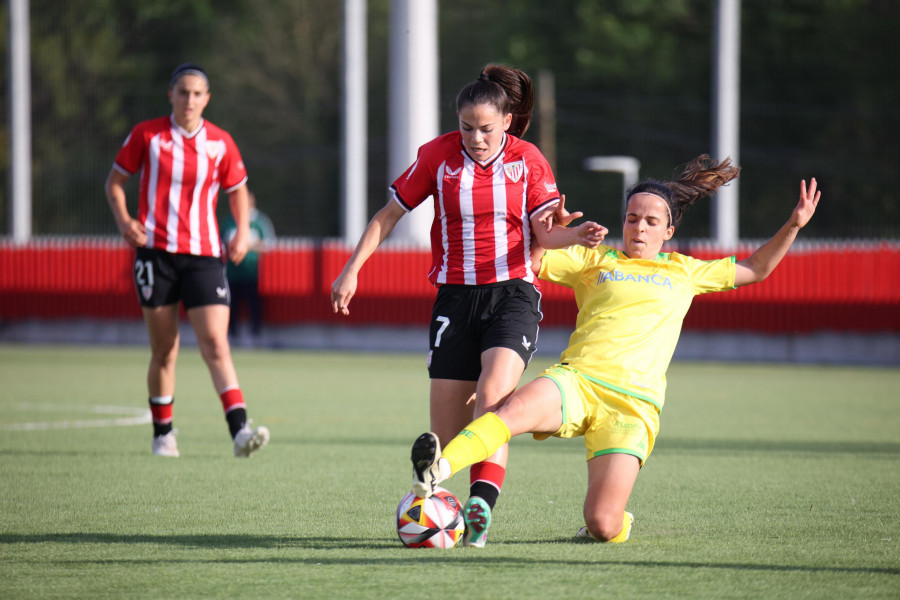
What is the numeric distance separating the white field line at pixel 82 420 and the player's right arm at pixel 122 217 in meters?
2.31

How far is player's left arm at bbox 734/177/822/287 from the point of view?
16.3ft

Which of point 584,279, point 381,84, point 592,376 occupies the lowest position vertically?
point 592,376

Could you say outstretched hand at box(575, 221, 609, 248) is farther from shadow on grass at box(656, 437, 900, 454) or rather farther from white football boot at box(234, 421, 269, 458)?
shadow on grass at box(656, 437, 900, 454)

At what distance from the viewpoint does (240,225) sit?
738 cm

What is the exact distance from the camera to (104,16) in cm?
4278

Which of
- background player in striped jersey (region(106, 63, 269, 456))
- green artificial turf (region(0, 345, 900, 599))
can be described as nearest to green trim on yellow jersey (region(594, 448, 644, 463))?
green artificial turf (region(0, 345, 900, 599))

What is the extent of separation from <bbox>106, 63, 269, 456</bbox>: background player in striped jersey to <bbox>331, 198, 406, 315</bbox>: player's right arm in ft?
7.43

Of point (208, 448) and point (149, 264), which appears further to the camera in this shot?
point (208, 448)

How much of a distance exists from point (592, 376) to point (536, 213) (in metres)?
0.71

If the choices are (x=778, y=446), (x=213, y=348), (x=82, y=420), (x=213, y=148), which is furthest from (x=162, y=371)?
(x=778, y=446)

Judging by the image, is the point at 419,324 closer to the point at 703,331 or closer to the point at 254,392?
the point at 703,331

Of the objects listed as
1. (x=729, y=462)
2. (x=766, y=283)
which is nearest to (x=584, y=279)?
(x=729, y=462)

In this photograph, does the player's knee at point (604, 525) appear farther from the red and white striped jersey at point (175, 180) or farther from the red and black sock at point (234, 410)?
the red and white striped jersey at point (175, 180)

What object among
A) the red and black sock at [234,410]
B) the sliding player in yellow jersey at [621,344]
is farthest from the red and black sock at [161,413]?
the sliding player in yellow jersey at [621,344]
